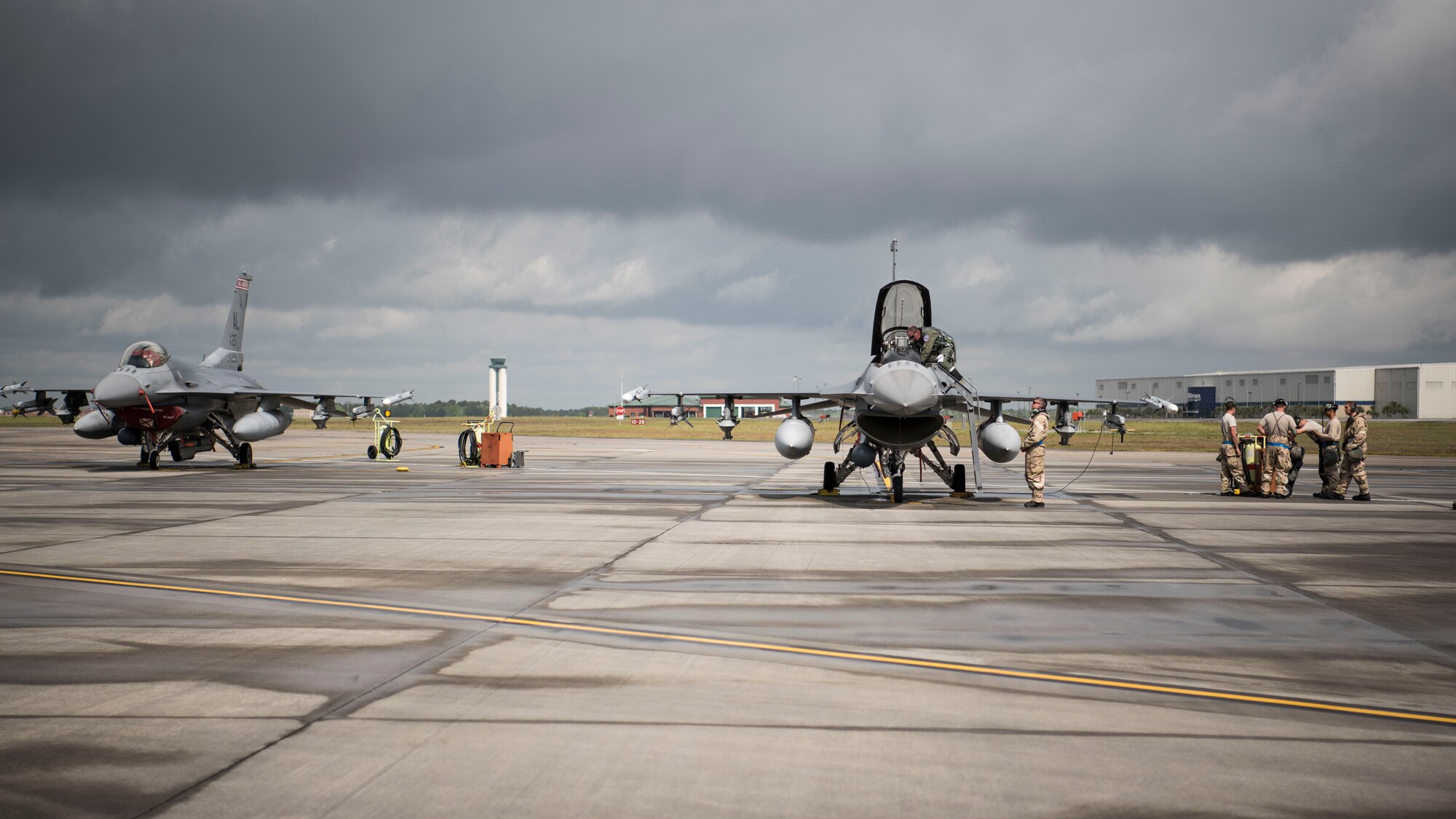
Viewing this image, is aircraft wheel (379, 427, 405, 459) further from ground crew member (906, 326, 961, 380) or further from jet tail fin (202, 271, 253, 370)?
ground crew member (906, 326, 961, 380)

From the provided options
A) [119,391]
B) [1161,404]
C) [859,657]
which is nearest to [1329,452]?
[1161,404]

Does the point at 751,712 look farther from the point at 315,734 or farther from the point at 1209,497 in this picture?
the point at 1209,497

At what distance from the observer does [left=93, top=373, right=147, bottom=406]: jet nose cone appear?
912 inches

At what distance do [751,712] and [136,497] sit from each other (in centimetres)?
1690

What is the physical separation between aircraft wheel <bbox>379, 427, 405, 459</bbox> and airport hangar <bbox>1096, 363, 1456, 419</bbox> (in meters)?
90.2

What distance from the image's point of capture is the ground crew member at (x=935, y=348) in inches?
674

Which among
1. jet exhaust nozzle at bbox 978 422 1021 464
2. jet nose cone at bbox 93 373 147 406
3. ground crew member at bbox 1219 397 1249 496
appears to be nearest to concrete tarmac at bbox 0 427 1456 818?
jet exhaust nozzle at bbox 978 422 1021 464

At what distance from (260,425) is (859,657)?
24.6 metres

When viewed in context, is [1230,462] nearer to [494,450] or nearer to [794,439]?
[794,439]

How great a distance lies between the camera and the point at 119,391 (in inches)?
918

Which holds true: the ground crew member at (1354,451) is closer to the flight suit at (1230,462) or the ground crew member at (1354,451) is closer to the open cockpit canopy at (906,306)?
the flight suit at (1230,462)

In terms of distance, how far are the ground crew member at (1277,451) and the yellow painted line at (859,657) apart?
1638 centimetres

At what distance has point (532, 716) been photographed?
464 cm

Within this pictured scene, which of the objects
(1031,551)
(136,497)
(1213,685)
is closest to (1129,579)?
(1031,551)
